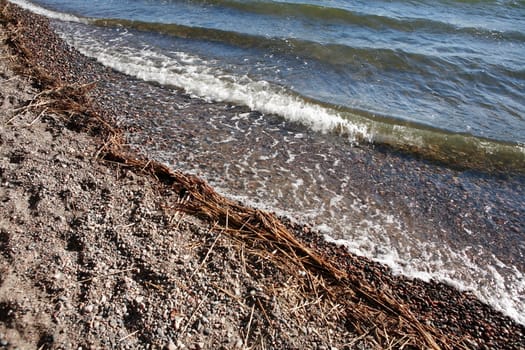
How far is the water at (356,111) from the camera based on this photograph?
511cm

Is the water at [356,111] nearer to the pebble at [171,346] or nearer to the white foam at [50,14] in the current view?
the white foam at [50,14]

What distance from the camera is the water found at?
5.11 m

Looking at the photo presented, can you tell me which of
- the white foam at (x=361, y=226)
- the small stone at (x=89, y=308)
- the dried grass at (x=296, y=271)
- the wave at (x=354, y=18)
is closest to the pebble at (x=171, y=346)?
the dried grass at (x=296, y=271)

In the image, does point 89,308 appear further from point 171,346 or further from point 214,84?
point 214,84

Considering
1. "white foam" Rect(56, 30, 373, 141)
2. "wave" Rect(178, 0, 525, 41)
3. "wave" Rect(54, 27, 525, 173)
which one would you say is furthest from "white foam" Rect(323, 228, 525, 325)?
"wave" Rect(178, 0, 525, 41)

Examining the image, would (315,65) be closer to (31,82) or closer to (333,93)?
(333,93)

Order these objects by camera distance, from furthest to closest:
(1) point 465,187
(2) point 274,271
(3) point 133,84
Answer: (3) point 133,84, (1) point 465,187, (2) point 274,271

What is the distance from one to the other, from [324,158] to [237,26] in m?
7.12

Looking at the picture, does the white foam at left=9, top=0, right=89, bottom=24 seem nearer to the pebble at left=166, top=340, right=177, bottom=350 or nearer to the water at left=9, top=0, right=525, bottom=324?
the water at left=9, top=0, right=525, bottom=324

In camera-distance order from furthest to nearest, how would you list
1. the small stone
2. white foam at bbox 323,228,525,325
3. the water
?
the water, white foam at bbox 323,228,525,325, the small stone

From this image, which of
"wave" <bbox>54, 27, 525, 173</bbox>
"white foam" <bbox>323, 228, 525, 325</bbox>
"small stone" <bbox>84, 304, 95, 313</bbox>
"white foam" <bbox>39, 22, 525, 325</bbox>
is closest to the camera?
"small stone" <bbox>84, 304, 95, 313</bbox>

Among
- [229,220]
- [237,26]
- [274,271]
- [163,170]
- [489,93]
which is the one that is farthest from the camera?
[237,26]

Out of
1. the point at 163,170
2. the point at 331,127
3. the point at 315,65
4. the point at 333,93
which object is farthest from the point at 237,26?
the point at 163,170

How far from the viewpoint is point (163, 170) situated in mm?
5148
